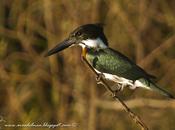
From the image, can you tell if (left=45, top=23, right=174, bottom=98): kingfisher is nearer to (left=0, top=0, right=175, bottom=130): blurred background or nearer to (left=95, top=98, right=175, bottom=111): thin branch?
(left=0, top=0, right=175, bottom=130): blurred background

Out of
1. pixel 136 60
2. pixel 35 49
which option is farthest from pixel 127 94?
pixel 35 49

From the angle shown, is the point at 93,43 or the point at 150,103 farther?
the point at 150,103

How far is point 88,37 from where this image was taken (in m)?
5.98

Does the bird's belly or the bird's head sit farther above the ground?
the bird's head

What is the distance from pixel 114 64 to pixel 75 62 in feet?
9.16

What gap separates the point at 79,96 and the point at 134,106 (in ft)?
2.17

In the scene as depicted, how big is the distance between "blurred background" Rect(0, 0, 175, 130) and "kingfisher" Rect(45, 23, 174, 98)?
241 cm

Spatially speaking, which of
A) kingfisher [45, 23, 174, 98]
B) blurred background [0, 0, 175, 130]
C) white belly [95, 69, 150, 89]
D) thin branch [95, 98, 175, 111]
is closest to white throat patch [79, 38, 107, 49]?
kingfisher [45, 23, 174, 98]

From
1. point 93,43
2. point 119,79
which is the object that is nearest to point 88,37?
point 93,43

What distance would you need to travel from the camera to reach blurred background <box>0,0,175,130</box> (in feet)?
28.5

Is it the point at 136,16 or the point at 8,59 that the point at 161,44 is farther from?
the point at 8,59

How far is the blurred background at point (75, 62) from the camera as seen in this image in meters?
8.69

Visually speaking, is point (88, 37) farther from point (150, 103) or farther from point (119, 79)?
point (150, 103)

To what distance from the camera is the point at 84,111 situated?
896 cm
